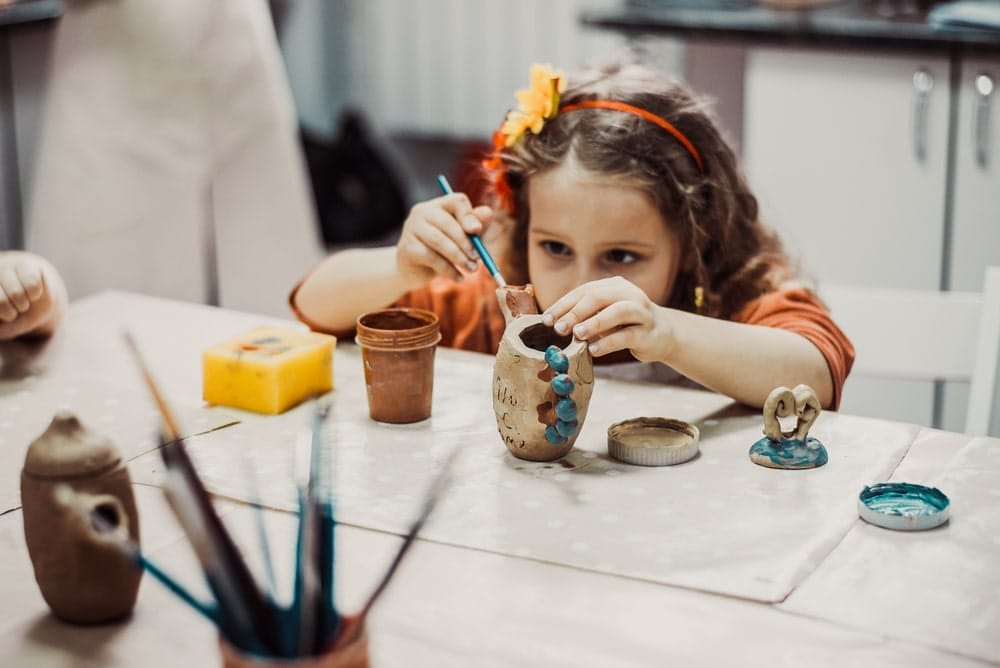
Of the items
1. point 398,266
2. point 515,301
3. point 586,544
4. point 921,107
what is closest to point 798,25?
point 921,107

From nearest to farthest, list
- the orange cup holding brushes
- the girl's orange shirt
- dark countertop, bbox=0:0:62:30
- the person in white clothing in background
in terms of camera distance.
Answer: the orange cup holding brushes, the girl's orange shirt, the person in white clothing in background, dark countertop, bbox=0:0:62:30

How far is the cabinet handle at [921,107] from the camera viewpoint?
242 centimetres

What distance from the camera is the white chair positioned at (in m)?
1.50

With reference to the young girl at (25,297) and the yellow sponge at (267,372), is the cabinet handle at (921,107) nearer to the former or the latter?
the yellow sponge at (267,372)

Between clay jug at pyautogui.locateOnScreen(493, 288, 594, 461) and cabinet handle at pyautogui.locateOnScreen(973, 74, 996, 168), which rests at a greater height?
cabinet handle at pyautogui.locateOnScreen(973, 74, 996, 168)

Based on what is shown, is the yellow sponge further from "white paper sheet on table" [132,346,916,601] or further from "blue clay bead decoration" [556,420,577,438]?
"blue clay bead decoration" [556,420,577,438]

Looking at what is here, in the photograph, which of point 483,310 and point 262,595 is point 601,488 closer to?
point 262,595

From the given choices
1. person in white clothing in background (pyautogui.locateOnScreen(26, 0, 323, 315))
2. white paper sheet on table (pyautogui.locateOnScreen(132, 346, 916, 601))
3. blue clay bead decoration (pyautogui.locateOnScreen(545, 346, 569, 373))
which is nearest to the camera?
white paper sheet on table (pyautogui.locateOnScreen(132, 346, 916, 601))

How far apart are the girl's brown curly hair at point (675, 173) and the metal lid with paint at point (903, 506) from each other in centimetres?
52

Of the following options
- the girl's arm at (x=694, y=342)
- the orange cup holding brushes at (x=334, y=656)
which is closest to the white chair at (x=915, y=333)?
the girl's arm at (x=694, y=342)

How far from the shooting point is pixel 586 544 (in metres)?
0.96

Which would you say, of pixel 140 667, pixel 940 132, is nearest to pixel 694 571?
pixel 140 667

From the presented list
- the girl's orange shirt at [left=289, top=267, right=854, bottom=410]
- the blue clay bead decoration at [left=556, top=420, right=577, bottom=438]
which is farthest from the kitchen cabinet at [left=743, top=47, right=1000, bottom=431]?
the blue clay bead decoration at [left=556, top=420, right=577, bottom=438]

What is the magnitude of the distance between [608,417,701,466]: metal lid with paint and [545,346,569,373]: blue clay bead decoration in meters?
0.10
